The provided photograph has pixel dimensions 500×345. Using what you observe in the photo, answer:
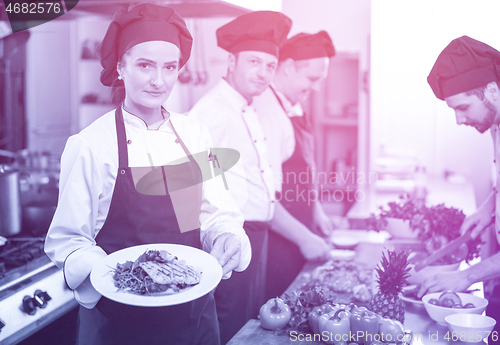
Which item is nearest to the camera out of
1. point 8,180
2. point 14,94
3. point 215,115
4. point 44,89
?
point 8,180

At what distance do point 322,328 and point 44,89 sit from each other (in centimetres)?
312

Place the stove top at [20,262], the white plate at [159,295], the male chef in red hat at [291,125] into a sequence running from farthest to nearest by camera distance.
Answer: the male chef in red hat at [291,125] < the stove top at [20,262] < the white plate at [159,295]

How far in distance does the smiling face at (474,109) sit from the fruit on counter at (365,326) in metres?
0.79

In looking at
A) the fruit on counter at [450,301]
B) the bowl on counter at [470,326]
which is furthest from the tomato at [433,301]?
the bowl on counter at [470,326]

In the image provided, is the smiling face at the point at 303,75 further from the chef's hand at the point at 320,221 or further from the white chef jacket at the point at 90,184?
the white chef jacket at the point at 90,184

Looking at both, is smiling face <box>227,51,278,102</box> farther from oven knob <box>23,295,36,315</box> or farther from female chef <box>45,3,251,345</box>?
oven knob <box>23,295,36,315</box>

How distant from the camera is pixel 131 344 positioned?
1280 millimetres

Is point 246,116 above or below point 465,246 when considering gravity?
above

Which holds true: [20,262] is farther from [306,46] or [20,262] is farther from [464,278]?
[306,46]

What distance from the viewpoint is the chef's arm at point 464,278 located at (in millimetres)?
1512

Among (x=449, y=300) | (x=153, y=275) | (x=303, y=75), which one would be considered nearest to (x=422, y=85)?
(x=303, y=75)

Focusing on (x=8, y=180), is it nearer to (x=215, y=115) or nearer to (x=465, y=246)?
(x=215, y=115)

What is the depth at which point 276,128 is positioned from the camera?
90.7 inches

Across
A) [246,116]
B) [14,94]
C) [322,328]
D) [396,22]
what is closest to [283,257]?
[246,116]
